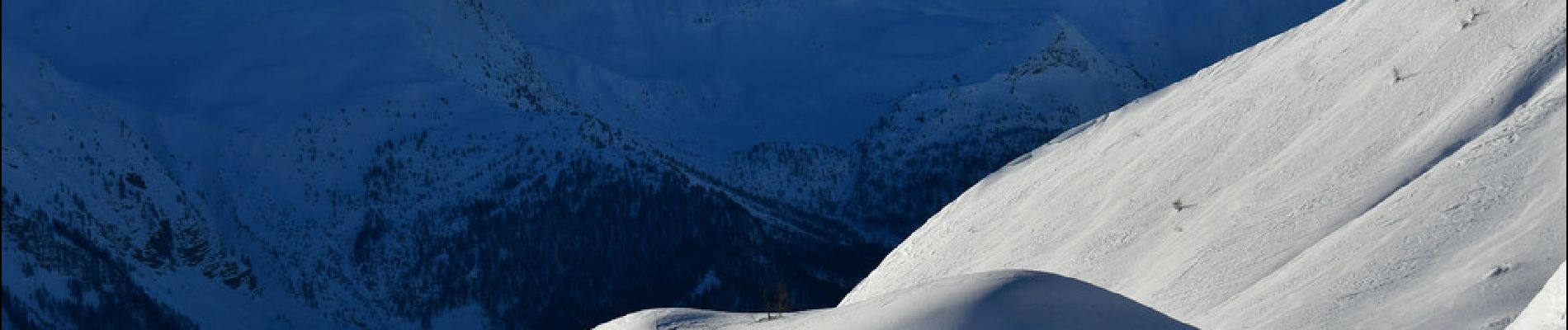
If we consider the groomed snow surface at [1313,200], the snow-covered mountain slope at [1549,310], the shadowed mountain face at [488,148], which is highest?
the shadowed mountain face at [488,148]

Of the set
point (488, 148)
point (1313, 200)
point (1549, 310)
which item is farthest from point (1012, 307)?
point (488, 148)

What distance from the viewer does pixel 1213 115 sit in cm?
1975

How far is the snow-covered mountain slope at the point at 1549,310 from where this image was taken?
6828 millimetres

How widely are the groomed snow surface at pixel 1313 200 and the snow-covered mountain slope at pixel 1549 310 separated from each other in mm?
11

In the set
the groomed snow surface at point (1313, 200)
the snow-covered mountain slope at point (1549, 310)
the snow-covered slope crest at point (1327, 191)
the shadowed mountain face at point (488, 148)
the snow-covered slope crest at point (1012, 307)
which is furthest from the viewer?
the shadowed mountain face at point (488, 148)

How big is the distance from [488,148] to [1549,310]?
43454mm

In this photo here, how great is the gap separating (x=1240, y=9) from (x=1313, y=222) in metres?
54.4

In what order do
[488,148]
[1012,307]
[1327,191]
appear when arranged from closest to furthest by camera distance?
1. [1012,307]
2. [1327,191]
3. [488,148]

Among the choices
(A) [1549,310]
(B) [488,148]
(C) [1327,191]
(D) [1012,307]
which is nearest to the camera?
(A) [1549,310]

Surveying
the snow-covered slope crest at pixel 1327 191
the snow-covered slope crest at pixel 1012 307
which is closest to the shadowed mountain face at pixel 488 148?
the snow-covered slope crest at pixel 1327 191

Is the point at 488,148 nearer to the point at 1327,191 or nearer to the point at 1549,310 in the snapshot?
the point at 1327,191

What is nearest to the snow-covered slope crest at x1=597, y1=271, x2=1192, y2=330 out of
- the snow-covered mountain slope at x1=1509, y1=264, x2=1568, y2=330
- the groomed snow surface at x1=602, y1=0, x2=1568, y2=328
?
the groomed snow surface at x1=602, y1=0, x2=1568, y2=328

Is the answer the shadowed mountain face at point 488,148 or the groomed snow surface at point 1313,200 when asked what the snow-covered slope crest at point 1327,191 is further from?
the shadowed mountain face at point 488,148

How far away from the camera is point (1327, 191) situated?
15.0 metres
